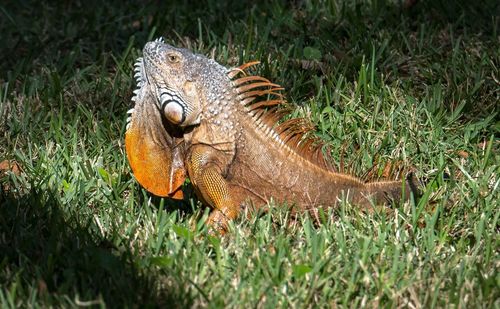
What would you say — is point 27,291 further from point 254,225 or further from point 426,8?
point 426,8

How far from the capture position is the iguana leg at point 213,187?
496 centimetres

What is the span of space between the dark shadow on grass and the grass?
0.01 meters

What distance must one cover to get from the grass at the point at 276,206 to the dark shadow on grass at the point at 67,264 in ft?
0.03

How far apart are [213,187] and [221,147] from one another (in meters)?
0.22

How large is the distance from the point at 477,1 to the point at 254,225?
327 cm

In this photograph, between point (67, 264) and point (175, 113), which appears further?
point (175, 113)

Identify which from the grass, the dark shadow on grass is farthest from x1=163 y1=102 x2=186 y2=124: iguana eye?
the dark shadow on grass

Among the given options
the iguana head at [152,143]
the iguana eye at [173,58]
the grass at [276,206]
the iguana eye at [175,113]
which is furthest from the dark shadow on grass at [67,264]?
the iguana eye at [173,58]

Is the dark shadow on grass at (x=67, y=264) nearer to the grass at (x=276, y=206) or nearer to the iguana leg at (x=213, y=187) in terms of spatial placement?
the grass at (x=276, y=206)

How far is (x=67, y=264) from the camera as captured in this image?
4.58 metres

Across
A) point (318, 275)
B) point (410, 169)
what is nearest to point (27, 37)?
point (410, 169)

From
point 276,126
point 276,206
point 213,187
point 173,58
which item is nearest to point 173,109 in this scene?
point 173,58

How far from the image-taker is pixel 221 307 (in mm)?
4223

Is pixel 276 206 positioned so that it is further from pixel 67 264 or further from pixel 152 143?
pixel 67 264
